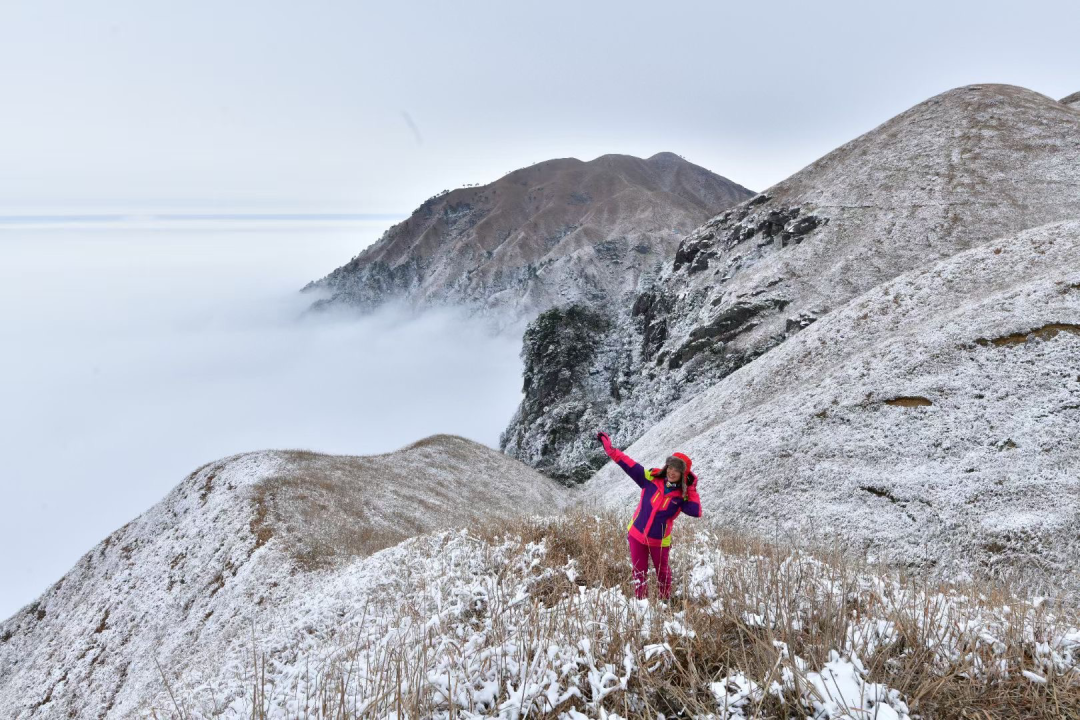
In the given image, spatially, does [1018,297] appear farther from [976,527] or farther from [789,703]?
[789,703]

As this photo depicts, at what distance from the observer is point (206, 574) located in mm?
21047

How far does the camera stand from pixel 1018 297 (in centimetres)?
2173

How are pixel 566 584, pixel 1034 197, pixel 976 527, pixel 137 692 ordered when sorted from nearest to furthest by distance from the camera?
pixel 566 584 < pixel 976 527 < pixel 137 692 < pixel 1034 197

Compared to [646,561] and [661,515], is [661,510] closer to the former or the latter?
[661,515]

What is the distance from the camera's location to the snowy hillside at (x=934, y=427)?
47.7 ft

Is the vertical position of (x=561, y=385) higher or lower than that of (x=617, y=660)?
lower

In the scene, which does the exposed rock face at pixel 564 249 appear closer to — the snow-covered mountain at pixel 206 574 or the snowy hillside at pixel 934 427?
the snowy hillside at pixel 934 427

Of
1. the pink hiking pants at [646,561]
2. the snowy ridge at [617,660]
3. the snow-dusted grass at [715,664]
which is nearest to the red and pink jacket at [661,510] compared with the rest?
the pink hiking pants at [646,561]

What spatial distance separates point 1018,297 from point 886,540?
15.0 metres

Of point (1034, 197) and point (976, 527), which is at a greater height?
point (1034, 197)

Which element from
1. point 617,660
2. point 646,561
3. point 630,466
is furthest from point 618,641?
point 630,466

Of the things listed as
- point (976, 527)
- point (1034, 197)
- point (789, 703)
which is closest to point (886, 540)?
point (976, 527)

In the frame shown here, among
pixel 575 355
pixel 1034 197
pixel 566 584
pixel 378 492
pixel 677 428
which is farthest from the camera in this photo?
pixel 575 355

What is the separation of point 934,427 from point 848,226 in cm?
3989
